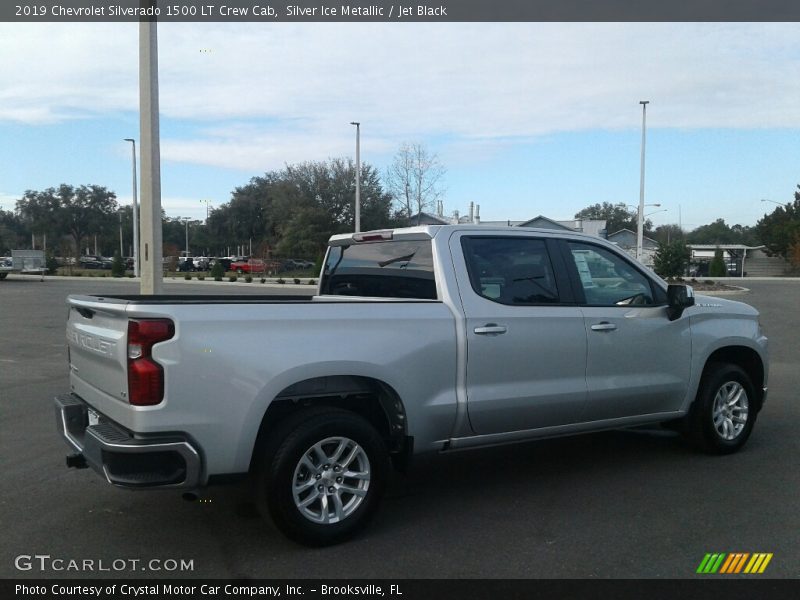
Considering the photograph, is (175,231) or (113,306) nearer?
(113,306)

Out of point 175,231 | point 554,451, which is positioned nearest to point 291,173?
point 175,231

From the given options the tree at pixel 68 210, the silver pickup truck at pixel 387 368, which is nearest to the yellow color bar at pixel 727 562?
the silver pickup truck at pixel 387 368

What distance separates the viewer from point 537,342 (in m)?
5.35

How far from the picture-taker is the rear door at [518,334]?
5.11 m

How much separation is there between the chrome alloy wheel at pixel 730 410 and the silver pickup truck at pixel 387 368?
0.02m

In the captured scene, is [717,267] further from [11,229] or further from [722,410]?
[11,229]

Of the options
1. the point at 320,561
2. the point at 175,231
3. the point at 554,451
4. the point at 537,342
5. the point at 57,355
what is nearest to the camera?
the point at 320,561

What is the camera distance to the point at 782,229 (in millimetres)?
75000

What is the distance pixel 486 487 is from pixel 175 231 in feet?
349

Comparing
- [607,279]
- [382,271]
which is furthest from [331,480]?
[607,279]

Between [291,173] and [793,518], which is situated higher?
[291,173]

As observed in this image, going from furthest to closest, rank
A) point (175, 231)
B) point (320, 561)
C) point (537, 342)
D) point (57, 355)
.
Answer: point (175, 231) < point (57, 355) < point (537, 342) < point (320, 561)

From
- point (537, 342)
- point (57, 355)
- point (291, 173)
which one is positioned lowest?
point (57, 355)
